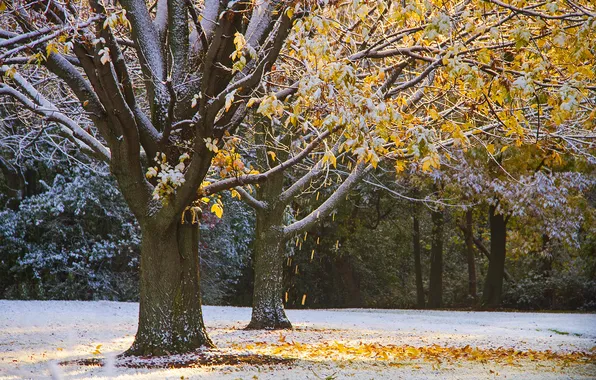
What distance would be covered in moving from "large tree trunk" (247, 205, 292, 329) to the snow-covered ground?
1.62 feet

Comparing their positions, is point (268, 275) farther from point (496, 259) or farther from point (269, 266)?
point (496, 259)

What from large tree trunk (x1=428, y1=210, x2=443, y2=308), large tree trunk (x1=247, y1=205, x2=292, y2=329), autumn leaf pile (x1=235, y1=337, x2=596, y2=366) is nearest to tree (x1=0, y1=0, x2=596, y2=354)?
autumn leaf pile (x1=235, y1=337, x2=596, y2=366)

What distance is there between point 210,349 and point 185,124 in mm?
3069

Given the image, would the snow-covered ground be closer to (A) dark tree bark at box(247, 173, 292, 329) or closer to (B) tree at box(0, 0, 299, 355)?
(A) dark tree bark at box(247, 173, 292, 329)

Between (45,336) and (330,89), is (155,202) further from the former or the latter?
(45,336)

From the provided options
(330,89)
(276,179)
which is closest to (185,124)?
(330,89)

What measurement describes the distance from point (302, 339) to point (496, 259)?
1393 centimetres

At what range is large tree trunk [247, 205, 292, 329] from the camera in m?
12.6

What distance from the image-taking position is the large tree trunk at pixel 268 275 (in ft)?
41.2

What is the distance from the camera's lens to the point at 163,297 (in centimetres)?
838

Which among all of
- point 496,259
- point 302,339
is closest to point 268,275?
point 302,339

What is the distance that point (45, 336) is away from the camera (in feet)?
35.2

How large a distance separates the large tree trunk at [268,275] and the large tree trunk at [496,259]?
12.3m

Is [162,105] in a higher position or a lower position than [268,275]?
higher
